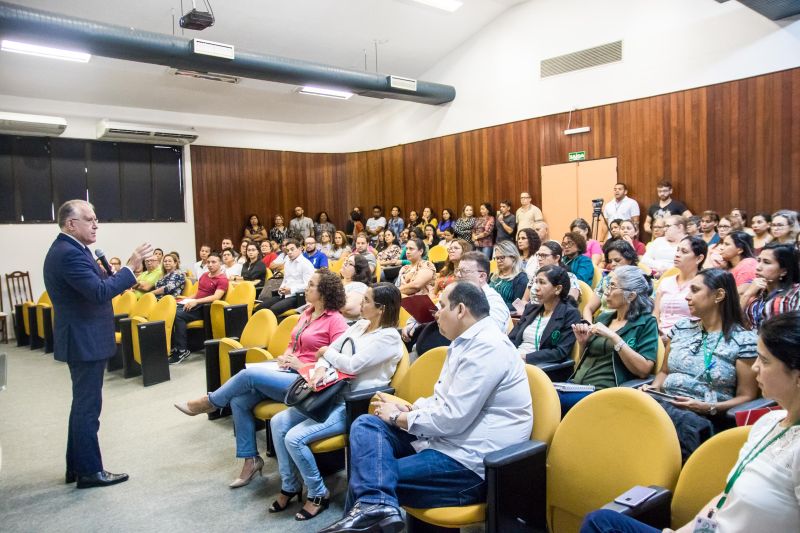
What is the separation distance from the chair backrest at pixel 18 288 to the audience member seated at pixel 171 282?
350 cm

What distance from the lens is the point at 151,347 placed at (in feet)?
15.7

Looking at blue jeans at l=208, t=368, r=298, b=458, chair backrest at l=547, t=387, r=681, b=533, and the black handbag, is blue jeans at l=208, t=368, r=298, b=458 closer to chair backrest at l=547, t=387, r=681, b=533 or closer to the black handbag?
the black handbag

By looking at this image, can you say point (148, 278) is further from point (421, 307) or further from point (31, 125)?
point (421, 307)

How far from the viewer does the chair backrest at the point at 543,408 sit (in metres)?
1.92

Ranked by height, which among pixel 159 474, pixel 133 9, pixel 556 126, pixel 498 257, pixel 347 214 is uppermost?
pixel 133 9

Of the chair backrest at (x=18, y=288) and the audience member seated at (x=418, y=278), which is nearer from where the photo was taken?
the audience member seated at (x=418, y=278)

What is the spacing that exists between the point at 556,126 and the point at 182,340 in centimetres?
614

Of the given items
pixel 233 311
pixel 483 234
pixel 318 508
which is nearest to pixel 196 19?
pixel 233 311

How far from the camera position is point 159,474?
3.00 meters

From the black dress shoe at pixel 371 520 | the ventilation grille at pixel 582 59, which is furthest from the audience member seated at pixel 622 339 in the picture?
the ventilation grille at pixel 582 59

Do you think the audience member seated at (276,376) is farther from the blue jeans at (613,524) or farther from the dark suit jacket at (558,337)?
the blue jeans at (613,524)

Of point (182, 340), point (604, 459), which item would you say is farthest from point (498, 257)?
point (182, 340)

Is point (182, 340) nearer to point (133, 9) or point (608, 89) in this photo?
point (133, 9)

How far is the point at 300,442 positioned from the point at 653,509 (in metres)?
1.50
